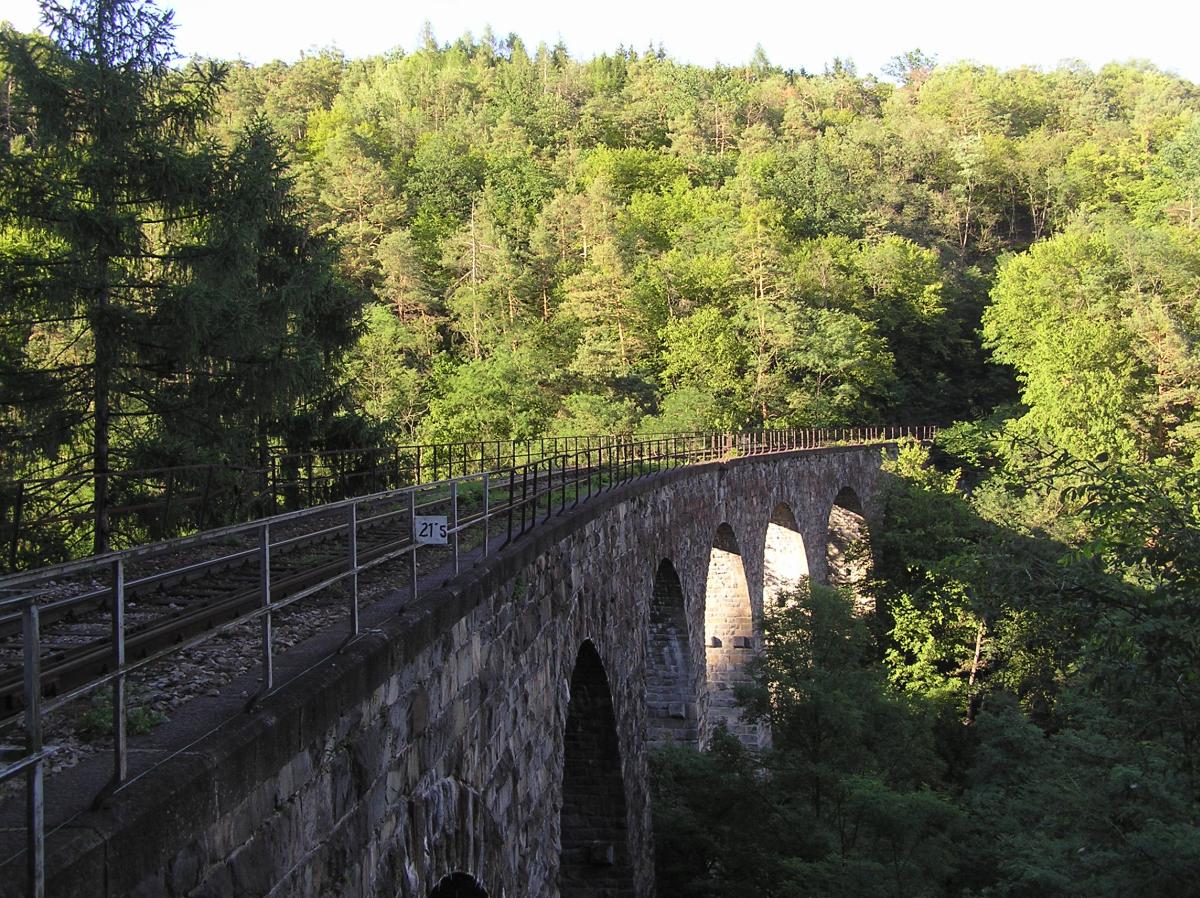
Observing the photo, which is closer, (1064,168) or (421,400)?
(421,400)

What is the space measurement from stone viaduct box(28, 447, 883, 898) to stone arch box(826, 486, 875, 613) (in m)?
Result: 23.9

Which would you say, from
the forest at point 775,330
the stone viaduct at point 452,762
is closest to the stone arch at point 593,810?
the stone viaduct at point 452,762

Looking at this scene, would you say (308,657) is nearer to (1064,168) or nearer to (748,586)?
(748,586)

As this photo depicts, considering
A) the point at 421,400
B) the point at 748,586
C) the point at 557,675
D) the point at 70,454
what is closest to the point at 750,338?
the point at 421,400

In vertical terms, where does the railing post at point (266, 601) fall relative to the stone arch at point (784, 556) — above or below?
above

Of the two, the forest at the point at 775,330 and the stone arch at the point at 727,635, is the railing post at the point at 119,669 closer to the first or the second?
the forest at the point at 775,330

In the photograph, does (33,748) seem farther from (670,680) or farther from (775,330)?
(775,330)

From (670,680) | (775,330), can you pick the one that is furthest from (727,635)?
(775,330)

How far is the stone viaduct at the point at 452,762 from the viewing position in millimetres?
3539

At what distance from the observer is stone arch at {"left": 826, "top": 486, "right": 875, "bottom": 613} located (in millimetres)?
43000

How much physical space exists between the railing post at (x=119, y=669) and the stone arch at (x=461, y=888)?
4.26 meters

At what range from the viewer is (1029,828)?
19.2 m

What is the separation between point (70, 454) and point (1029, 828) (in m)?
17.0

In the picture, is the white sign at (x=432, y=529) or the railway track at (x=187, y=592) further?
the white sign at (x=432, y=529)
